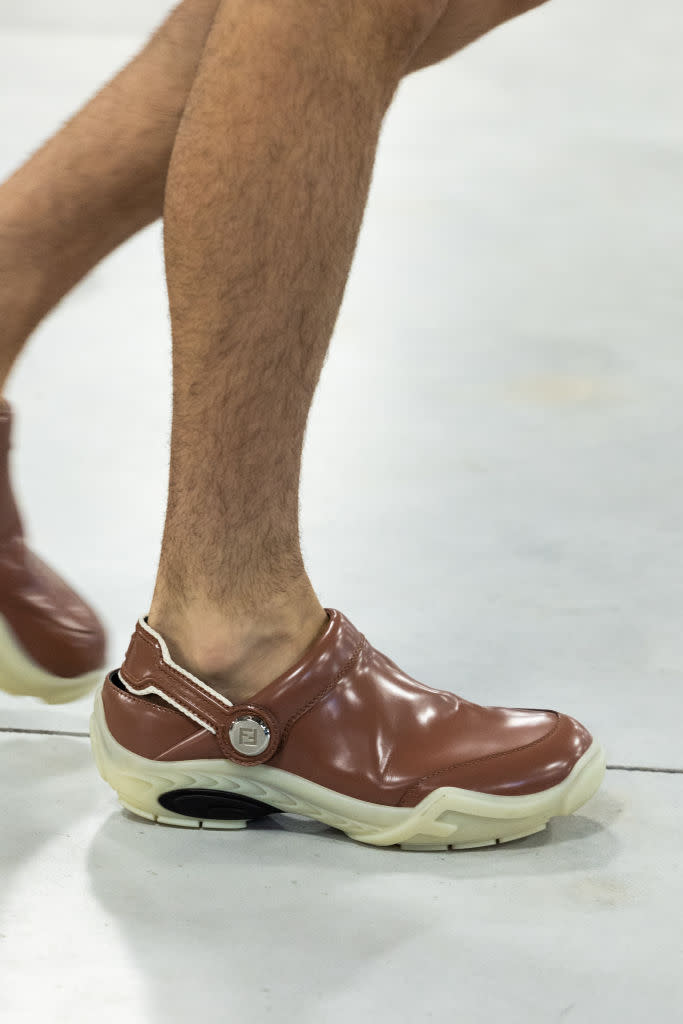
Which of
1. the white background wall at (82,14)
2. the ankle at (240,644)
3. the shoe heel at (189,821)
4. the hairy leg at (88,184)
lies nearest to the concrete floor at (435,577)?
the shoe heel at (189,821)

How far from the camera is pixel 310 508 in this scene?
179cm

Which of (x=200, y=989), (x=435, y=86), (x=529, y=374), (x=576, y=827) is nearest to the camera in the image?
(x=200, y=989)

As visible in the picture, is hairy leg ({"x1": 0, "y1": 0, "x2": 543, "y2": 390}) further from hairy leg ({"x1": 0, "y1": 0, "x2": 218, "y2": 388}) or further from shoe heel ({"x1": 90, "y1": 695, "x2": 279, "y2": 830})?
shoe heel ({"x1": 90, "y1": 695, "x2": 279, "y2": 830})

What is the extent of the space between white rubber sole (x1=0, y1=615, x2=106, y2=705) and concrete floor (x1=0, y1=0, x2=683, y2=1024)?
0.03 m

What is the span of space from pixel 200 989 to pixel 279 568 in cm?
32

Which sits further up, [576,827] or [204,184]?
[204,184]

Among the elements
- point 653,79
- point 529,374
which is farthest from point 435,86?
point 529,374

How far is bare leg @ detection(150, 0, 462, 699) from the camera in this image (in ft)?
3.20

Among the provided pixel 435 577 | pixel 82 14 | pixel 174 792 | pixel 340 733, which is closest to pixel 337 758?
pixel 340 733

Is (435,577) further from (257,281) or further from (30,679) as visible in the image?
(257,281)

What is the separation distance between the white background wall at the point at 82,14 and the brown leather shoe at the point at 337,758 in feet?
17.3

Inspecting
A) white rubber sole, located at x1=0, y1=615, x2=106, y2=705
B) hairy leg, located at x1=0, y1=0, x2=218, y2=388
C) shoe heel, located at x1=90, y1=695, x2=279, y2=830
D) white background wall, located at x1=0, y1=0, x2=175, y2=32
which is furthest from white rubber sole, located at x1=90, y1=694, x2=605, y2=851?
white background wall, located at x1=0, y1=0, x2=175, y2=32

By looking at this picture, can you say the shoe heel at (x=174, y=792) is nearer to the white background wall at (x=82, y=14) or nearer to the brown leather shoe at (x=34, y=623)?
the brown leather shoe at (x=34, y=623)

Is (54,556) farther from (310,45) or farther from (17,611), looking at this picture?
(310,45)
